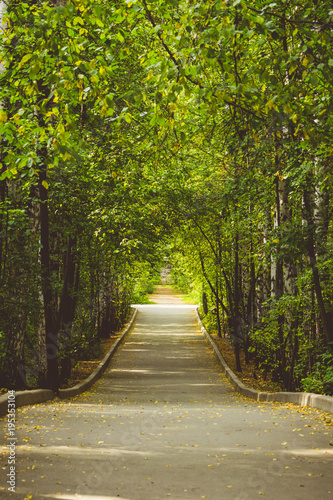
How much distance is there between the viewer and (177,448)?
595 centimetres

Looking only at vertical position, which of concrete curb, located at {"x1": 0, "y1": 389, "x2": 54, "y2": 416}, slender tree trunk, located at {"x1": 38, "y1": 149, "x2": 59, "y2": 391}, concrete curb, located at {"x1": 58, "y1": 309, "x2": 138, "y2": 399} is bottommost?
concrete curb, located at {"x1": 58, "y1": 309, "x2": 138, "y2": 399}

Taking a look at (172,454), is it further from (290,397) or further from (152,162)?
(152,162)

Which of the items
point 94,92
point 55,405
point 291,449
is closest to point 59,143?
point 94,92

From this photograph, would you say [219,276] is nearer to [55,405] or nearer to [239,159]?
[239,159]

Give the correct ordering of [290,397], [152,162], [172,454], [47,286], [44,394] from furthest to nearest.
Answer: [152,162], [47,286], [44,394], [290,397], [172,454]

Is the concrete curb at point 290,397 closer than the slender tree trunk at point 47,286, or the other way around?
the concrete curb at point 290,397

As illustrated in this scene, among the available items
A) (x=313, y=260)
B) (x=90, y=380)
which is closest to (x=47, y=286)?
(x=313, y=260)

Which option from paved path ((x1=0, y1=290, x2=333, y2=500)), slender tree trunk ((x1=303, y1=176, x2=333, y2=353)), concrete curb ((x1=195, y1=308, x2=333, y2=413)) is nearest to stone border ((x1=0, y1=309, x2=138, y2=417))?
paved path ((x1=0, y1=290, x2=333, y2=500))

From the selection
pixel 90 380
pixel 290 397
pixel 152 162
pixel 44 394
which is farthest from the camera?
pixel 90 380

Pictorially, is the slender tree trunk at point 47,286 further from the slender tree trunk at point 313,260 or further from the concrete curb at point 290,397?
the slender tree trunk at point 313,260

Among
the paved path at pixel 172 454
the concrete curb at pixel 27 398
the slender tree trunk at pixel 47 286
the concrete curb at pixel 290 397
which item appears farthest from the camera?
the slender tree trunk at pixel 47 286

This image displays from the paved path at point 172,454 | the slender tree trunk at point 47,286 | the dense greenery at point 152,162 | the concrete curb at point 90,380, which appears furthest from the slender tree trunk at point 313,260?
the concrete curb at point 90,380

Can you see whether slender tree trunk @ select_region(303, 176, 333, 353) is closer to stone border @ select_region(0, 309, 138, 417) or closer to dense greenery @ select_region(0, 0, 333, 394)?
dense greenery @ select_region(0, 0, 333, 394)

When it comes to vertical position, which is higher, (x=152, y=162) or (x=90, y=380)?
(x=152, y=162)
